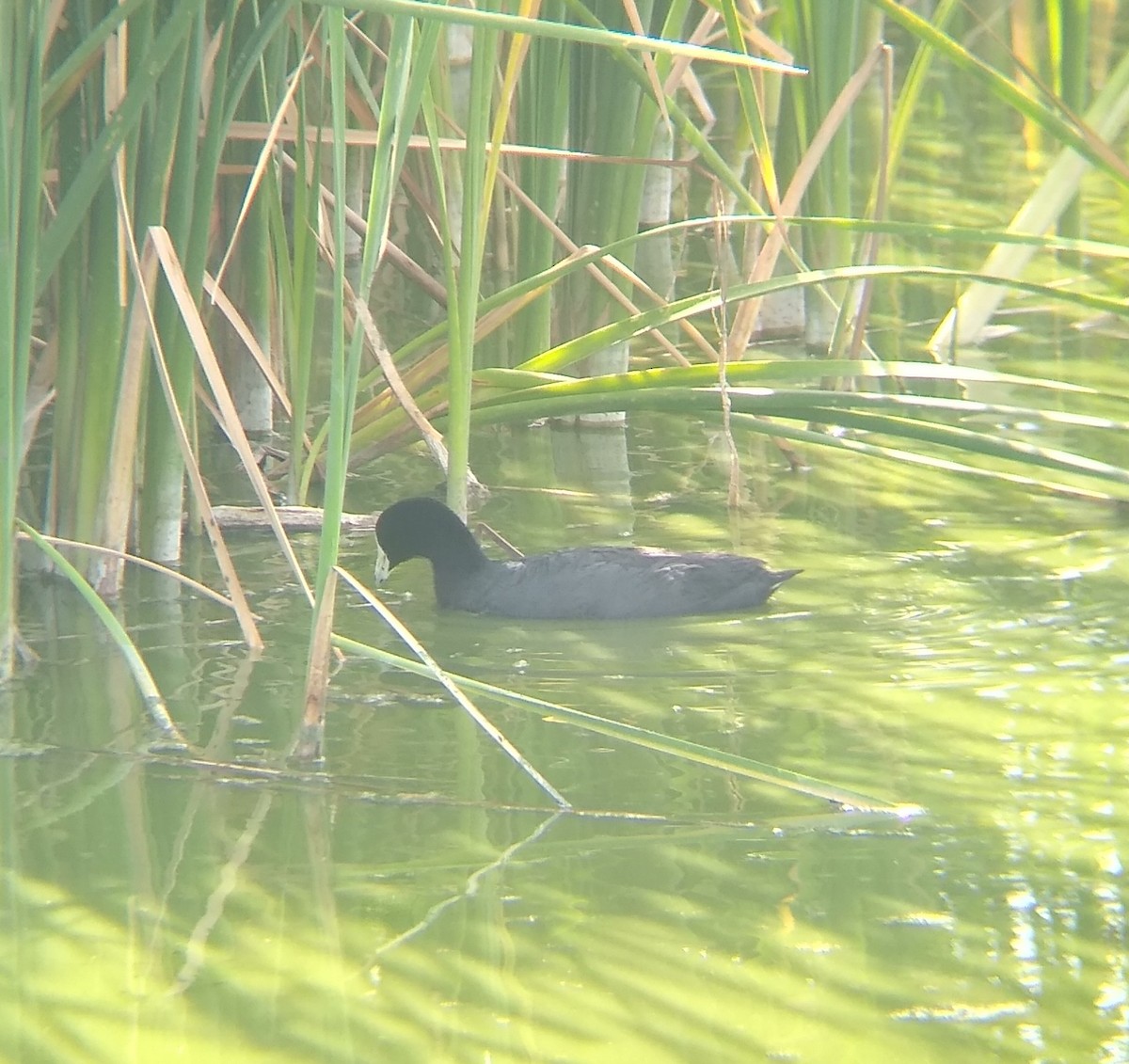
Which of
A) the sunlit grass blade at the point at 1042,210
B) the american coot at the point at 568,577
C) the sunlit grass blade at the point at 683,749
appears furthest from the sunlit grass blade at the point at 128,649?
the sunlit grass blade at the point at 1042,210

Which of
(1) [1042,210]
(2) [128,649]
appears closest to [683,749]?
(2) [128,649]

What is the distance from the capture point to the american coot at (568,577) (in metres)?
4.34

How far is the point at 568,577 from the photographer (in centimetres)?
444

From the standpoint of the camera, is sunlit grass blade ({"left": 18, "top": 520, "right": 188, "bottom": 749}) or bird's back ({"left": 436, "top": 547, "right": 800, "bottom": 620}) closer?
sunlit grass blade ({"left": 18, "top": 520, "right": 188, "bottom": 749})

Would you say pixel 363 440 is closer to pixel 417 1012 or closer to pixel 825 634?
pixel 825 634

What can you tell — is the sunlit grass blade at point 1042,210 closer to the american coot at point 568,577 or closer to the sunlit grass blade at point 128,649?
the american coot at point 568,577

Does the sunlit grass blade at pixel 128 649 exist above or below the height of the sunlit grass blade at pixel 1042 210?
below

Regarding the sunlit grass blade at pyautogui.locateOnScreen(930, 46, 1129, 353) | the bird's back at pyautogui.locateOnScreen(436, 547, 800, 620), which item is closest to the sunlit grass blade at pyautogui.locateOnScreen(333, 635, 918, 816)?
the bird's back at pyautogui.locateOnScreen(436, 547, 800, 620)

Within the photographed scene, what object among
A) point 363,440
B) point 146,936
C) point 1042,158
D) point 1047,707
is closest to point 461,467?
point 363,440

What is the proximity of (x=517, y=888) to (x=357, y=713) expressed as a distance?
2.93 ft

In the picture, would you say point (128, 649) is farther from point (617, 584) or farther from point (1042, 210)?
point (1042, 210)

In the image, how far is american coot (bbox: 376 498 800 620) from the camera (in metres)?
4.34

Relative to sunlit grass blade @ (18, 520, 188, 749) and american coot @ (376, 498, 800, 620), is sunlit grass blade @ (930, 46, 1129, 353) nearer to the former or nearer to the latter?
american coot @ (376, 498, 800, 620)

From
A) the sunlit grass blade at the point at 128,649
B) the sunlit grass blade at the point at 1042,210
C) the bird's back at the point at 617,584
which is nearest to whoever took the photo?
the sunlit grass blade at the point at 128,649
